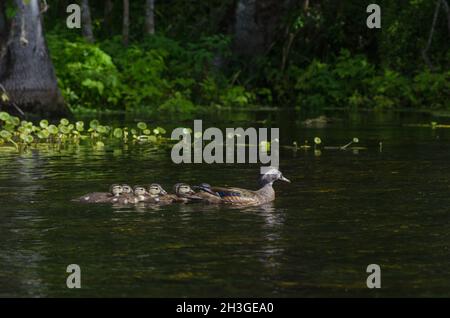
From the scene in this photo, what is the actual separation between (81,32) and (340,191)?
94.9 feet

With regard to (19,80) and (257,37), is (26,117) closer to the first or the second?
(19,80)

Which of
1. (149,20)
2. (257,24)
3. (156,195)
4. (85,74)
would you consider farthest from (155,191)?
(149,20)

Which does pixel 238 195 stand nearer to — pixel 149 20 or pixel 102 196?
pixel 102 196

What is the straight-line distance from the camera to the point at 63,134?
84.4ft

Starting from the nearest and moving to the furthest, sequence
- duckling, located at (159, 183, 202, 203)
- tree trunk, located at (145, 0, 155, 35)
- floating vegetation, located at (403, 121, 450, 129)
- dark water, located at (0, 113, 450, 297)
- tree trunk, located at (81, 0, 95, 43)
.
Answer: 1. dark water, located at (0, 113, 450, 297)
2. duckling, located at (159, 183, 202, 203)
3. floating vegetation, located at (403, 121, 450, 129)
4. tree trunk, located at (81, 0, 95, 43)
5. tree trunk, located at (145, 0, 155, 35)

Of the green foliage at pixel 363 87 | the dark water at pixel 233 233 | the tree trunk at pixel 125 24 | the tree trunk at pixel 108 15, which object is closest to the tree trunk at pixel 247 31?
the green foliage at pixel 363 87

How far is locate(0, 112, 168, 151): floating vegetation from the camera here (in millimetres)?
24359

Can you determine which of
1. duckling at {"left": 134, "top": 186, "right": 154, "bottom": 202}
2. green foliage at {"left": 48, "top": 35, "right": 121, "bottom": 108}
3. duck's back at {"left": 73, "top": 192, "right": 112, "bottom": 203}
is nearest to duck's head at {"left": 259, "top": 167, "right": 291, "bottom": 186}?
duckling at {"left": 134, "top": 186, "right": 154, "bottom": 202}

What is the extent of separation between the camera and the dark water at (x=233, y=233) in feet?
36.4

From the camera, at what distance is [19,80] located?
1240 inches

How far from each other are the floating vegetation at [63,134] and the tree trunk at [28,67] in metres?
3.66

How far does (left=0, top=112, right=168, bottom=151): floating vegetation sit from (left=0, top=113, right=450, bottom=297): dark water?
8.67 feet

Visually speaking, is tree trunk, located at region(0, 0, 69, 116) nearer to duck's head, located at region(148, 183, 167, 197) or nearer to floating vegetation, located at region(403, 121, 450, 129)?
floating vegetation, located at region(403, 121, 450, 129)

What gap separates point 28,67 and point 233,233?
61.4 ft
